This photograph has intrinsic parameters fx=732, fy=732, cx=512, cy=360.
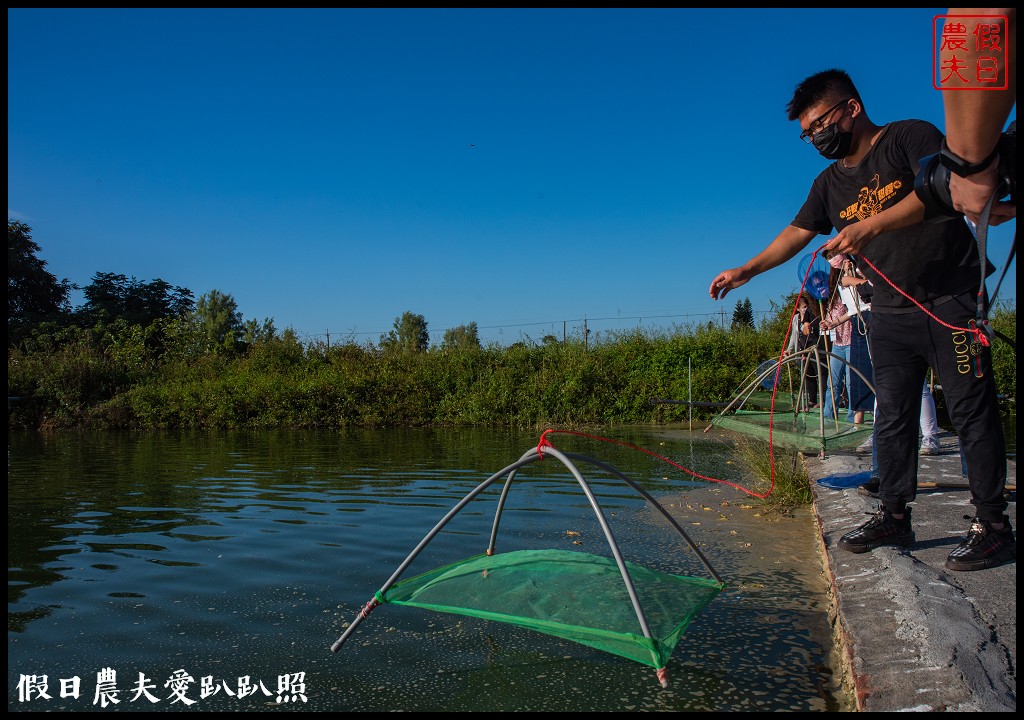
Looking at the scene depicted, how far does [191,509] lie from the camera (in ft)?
20.4

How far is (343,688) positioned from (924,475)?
4.36m

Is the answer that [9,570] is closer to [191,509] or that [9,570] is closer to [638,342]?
[191,509]

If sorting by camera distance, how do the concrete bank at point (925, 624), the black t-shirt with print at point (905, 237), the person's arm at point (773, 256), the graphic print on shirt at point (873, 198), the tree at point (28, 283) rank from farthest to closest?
the tree at point (28, 283) < the person's arm at point (773, 256) < the graphic print on shirt at point (873, 198) < the black t-shirt with print at point (905, 237) < the concrete bank at point (925, 624)

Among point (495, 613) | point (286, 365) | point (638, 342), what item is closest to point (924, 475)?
point (495, 613)

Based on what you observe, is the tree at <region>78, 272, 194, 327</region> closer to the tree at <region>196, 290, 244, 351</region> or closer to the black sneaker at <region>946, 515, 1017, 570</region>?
the tree at <region>196, 290, 244, 351</region>

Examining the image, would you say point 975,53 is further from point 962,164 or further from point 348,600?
point 348,600

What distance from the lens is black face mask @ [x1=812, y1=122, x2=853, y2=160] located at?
3.37 m

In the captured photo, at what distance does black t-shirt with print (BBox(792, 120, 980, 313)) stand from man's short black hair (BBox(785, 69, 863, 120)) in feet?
0.83

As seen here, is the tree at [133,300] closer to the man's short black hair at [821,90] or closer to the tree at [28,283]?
the tree at [28,283]

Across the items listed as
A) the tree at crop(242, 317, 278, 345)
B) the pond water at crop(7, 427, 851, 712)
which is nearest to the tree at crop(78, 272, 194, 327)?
the tree at crop(242, 317, 278, 345)

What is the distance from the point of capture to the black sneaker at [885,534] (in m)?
3.42

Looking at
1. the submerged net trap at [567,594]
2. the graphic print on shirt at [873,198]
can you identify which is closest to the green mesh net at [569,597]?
the submerged net trap at [567,594]

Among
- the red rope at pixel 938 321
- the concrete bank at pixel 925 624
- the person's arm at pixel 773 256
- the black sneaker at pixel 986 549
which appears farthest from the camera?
the person's arm at pixel 773 256

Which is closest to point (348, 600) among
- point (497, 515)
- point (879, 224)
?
point (497, 515)
